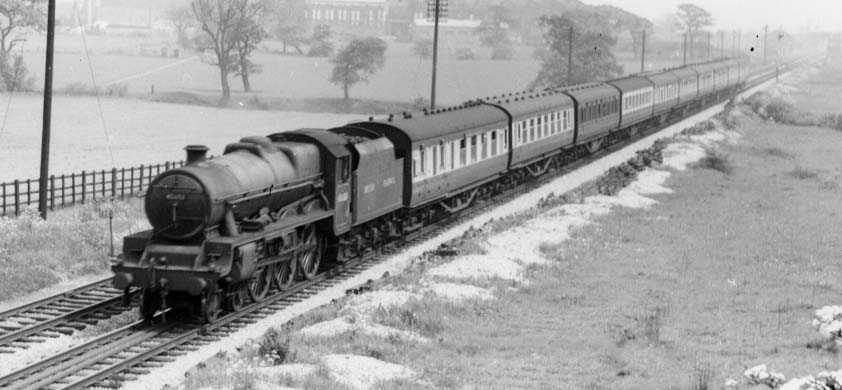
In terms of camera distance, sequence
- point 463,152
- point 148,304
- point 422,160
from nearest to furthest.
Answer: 1. point 148,304
2. point 422,160
3. point 463,152

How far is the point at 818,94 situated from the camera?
431 ft

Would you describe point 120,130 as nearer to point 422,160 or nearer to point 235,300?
point 422,160

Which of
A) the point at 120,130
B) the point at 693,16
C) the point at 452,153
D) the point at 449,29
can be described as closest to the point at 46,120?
the point at 452,153

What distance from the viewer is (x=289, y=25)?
377 ft

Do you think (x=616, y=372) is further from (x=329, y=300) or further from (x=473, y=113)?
(x=473, y=113)

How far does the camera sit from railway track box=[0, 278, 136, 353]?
60.5 feet

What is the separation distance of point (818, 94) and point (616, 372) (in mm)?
124344

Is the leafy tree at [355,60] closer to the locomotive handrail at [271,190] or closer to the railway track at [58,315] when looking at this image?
the locomotive handrail at [271,190]

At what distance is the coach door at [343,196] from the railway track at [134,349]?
1258mm

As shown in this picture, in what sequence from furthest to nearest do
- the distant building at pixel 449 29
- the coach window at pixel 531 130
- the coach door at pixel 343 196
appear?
the distant building at pixel 449 29, the coach window at pixel 531 130, the coach door at pixel 343 196

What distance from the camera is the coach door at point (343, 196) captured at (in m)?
23.4

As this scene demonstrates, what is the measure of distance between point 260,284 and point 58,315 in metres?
3.93

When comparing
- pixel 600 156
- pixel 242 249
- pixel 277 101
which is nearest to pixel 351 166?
pixel 242 249

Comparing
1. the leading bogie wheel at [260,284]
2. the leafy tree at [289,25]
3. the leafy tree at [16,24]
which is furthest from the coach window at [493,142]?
the leafy tree at [289,25]
